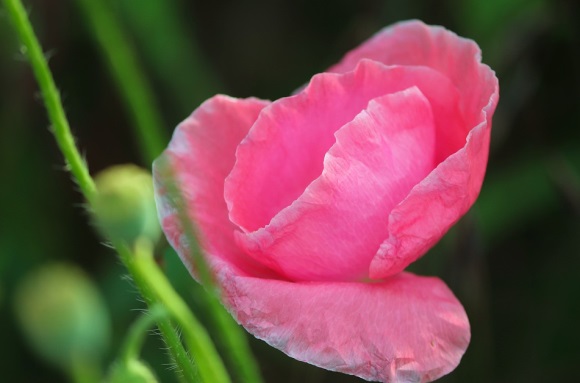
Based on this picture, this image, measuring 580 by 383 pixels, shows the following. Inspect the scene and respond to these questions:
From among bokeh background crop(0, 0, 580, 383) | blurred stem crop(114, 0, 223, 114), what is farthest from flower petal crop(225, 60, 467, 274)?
blurred stem crop(114, 0, 223, 114)

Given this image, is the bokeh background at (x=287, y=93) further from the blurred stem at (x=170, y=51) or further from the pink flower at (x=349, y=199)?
the pink flower at (x=349, y=199)

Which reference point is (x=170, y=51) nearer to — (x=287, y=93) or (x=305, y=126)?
(x=287, y=93)

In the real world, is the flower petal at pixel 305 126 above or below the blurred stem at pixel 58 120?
below

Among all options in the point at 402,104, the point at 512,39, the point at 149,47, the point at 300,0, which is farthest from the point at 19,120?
the point at 402,104

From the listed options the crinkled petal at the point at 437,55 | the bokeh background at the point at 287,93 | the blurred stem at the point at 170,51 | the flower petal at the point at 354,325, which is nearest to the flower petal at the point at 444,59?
the crinkled petal at the point at 437,55

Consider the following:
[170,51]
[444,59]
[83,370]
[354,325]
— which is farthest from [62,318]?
[170,51]

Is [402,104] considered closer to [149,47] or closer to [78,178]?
[78,178]
